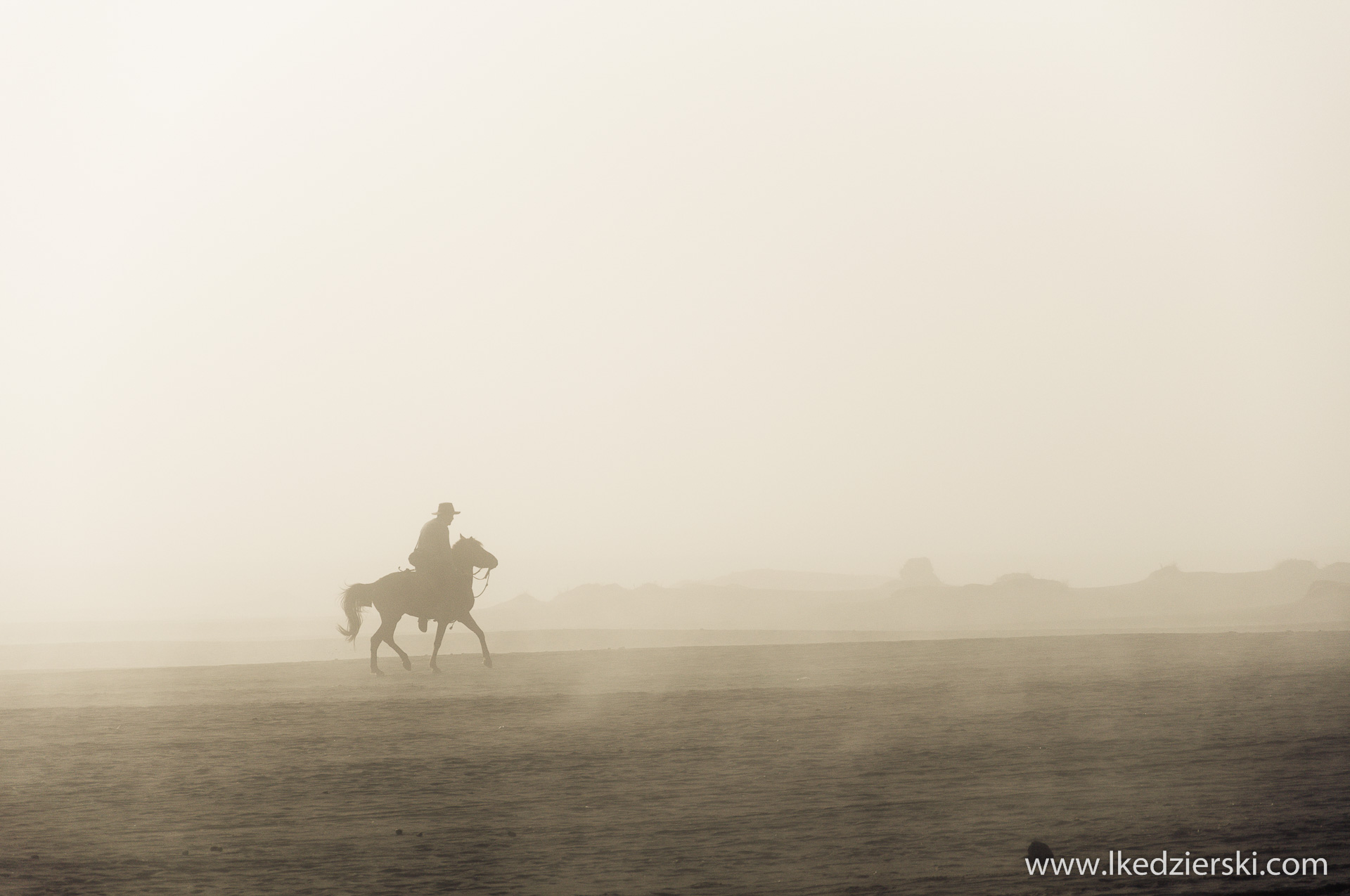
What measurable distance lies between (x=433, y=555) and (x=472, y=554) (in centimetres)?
82

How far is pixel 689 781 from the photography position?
450 inches

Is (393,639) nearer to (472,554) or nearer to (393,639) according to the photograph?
(393,639)

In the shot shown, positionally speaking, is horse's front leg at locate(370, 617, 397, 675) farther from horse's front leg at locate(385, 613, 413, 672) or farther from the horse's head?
the horse's head

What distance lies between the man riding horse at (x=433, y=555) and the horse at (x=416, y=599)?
0.08 feet

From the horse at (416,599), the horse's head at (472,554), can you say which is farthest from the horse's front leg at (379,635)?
the horse's head at (472,554)

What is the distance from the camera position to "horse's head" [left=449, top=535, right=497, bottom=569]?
2122 centimetres

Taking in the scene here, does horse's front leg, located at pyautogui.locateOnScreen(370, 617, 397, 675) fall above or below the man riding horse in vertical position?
below

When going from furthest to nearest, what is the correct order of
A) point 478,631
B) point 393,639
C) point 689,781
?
1. point 478,631
2. point 393,639
3. point 689,781

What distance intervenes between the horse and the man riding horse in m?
0.02

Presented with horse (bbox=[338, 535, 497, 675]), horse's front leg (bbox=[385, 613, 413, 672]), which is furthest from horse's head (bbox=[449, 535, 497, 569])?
horse's front leg (bbox=[385, 613, 413, 672])

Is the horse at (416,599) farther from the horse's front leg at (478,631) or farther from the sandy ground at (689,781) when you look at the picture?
the sandy ground at (689,781)

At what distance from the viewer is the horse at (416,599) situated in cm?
2066

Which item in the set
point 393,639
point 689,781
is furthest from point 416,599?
point 689,781

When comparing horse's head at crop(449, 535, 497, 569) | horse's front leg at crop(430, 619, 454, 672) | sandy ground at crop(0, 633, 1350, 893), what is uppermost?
A: horse's head at crop(449, 535, 497, 569)
